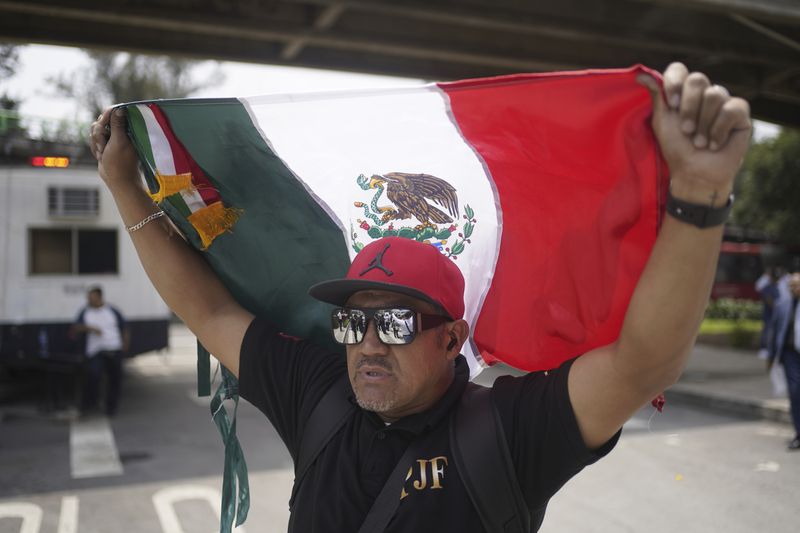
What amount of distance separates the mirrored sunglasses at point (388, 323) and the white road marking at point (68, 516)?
469 centimetres

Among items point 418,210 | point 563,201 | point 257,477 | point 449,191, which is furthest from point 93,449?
point 563,201

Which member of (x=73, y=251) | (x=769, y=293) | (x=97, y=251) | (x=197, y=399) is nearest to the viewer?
(x=73, y=251)

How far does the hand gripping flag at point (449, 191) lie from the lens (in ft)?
6.47

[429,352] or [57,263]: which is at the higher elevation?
[429,352]

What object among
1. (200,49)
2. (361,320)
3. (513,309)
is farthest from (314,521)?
(200,49)

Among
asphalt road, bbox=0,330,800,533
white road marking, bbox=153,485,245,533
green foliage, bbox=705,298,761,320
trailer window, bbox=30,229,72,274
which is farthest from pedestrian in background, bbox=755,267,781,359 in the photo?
trailer window, bbox=30,229,72,274

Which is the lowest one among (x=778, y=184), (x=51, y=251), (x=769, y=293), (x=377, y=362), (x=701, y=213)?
(x=769, y=293)

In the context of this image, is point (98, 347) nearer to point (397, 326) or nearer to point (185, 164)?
point (185, 164)

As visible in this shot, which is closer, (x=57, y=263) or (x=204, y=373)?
(x=204, y=373)

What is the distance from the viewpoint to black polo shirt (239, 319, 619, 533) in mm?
1901

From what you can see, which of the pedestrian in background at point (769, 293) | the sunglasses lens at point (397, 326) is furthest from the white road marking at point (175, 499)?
the pedestrian in background at point (769, 293)

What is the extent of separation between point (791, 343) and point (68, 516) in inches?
288

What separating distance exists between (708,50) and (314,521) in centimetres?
1190

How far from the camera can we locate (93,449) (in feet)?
27.5
